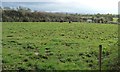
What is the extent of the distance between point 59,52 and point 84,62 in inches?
103

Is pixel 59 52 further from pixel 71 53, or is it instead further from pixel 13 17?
pixel 13 17

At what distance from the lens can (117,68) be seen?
10.5 metres

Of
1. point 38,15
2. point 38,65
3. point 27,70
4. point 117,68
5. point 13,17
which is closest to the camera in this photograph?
point 117,68

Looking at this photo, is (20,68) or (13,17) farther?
(13,17)

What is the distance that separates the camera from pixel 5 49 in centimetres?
1650

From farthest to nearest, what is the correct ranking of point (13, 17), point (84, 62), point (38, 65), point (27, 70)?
1. point (13, 17)
2. point (84, 62)
3. point (38, 65)
4. point (27, 70)

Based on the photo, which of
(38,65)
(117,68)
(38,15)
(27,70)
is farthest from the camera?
(38,15)

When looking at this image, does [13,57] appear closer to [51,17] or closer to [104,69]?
[104,69]

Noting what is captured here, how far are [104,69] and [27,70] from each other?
2889 mm

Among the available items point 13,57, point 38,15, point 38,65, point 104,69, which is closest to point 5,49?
point 13,57

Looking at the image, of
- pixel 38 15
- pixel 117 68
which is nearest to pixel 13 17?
pixel 38 15

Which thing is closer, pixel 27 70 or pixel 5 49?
pixel 27 70

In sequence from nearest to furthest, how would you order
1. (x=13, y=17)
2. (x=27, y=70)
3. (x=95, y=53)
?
(x=27, y=70) < (x=95, y=53) < (x=13, y=17)

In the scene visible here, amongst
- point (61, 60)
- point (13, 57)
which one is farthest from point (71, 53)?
point (13, 57)
